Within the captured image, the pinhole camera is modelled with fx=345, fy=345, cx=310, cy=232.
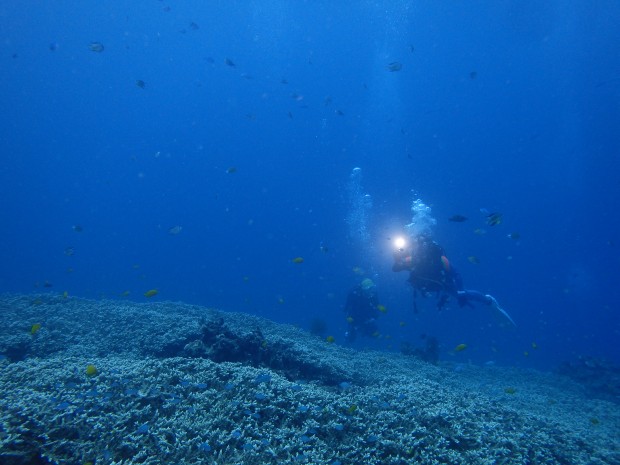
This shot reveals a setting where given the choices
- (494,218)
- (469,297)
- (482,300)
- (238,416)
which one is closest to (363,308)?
(469,297)

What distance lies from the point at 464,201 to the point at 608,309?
249 feet

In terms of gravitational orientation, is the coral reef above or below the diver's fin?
below

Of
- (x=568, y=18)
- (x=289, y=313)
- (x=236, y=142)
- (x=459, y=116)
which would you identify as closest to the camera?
(x=568, y=18)

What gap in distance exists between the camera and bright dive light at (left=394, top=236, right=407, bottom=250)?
13.9 metres

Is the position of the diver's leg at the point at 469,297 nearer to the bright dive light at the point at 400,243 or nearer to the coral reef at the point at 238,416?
the bright dive light at the point at 400,243

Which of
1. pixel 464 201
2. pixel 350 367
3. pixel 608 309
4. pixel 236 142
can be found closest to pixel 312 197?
pixel 236 142

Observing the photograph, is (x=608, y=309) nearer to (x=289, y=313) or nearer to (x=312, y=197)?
(x=312, y=197)

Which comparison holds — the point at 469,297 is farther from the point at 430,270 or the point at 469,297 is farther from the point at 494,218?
the point at 494,218

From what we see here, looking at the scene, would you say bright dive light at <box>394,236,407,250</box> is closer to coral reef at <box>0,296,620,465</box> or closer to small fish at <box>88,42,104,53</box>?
coral reef at <box>0,296,620,465</box>

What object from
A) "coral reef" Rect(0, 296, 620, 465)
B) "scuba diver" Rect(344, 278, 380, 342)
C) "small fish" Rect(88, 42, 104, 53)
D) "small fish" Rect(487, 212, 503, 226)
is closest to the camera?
"coral reef" Rect(0, 296, 620, 465)

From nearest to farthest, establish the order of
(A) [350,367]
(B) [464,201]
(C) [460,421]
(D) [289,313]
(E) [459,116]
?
(C) [460,421] → (A) [350,367] → (D) [289,313] → (E) [459,116] → (B) [464,201]

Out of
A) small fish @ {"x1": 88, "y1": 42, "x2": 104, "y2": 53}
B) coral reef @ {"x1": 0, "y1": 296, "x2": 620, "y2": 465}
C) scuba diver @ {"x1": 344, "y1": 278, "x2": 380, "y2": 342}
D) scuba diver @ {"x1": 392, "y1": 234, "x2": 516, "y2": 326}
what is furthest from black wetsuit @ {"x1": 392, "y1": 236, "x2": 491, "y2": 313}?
small fish @ {"x1": 88, "y1": 42, "x2": 104, "y2": 53}

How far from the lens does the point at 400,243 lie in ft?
49.3

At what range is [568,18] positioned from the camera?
5716cm
